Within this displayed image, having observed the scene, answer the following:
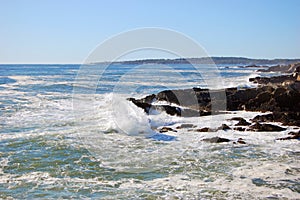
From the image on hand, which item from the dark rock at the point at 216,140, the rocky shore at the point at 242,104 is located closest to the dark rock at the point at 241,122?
the rocky shore at the point at 242,104

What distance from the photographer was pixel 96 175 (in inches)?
340

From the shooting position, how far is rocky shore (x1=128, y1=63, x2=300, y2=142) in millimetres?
13874

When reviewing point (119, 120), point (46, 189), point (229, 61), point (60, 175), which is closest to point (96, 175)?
point (60, 175)

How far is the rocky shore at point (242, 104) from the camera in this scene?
13.9 m

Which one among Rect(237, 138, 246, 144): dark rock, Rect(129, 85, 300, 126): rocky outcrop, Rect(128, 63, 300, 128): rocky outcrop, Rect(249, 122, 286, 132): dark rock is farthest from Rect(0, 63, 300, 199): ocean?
Rect(129, 85, 300, 126): rocky outcrop

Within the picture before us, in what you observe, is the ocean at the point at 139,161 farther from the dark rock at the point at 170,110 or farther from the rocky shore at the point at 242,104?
the dark rock at the point at 170,110

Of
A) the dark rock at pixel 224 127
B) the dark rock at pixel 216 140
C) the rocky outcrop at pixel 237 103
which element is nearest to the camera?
the dark rock at pixel 216 140

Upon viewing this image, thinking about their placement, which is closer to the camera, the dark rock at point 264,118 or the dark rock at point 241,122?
the dark rock at point 241,122

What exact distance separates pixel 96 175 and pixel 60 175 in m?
0.84

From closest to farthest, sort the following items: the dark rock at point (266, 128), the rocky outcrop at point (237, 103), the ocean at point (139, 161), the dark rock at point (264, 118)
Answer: the ocean at point (139, 161) → the dark rock at point (266, 128) → the dark rock at point (264, 118) → the rocky outcrop at point (237, 103)

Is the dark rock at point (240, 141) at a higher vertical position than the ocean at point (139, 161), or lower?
higher

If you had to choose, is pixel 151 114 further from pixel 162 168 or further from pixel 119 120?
pixel 162 168

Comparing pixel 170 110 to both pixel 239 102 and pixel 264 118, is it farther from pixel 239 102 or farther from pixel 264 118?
pixel 264 118

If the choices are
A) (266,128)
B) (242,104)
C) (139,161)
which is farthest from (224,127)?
(139,161)
